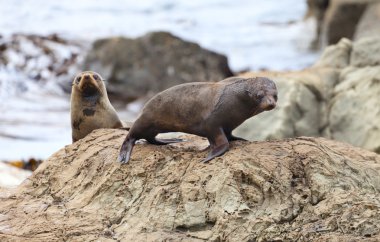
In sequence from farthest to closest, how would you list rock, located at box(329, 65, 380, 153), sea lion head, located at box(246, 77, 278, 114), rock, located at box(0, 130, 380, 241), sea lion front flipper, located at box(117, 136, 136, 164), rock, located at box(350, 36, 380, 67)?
1. rock, located at box(350, 36, 380, 67)
2. rock, located at box(329, 65, 380, 153)
3. sea lion front flipper, located at box(117, 136, 136, 164)
4. sea lion head, located at box(246, 77, 278, 114)
5. rock, located at box(0, 130, 380, 241)

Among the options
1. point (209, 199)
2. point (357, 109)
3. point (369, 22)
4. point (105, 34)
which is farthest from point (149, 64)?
point (209, 199)

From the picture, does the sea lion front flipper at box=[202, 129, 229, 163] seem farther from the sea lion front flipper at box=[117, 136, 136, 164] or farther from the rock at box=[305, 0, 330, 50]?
the rock at box=[305, 0, 330, 50]

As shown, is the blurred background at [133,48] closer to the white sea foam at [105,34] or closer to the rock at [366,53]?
the white sea foam at [105,34]

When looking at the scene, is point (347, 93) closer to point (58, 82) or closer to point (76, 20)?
point (58, 82)

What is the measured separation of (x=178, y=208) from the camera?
4977 mm

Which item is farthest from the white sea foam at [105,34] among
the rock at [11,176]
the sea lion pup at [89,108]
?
the sea lion pup at [89,108]

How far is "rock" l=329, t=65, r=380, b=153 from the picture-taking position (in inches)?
387

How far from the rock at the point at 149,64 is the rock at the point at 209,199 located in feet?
34.0

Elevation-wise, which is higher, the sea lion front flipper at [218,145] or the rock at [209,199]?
the sea lion front flipper at [218,145]

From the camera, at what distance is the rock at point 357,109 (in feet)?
Result: 32.2

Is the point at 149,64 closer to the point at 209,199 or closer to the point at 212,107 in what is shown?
the point at 212,107

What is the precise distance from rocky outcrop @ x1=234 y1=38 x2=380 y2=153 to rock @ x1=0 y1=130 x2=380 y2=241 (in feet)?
13.2

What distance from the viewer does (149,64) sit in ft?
53.8

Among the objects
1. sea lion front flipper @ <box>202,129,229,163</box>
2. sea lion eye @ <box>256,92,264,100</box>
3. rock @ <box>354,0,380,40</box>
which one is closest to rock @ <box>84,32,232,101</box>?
rock @ <box>354,0,380,40</box>
